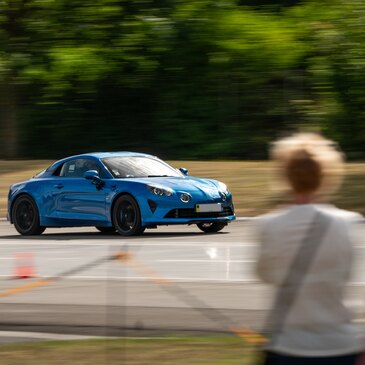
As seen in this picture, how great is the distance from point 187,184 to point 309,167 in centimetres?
1400

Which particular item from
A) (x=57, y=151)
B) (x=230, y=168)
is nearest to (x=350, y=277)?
(x=230, y=168)

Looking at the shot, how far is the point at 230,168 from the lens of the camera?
A: 27719 mm

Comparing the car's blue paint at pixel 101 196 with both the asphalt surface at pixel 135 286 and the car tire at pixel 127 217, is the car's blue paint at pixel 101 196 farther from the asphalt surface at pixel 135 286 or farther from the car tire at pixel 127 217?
the asphalt surface at pixel 135 286

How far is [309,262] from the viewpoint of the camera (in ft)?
14.6

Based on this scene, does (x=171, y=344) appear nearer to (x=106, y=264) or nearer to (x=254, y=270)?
(x=254, y=270)

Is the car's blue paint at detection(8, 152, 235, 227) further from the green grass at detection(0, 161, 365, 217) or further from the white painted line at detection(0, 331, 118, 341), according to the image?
the white painted line at detection(0, 331, 118, 341)

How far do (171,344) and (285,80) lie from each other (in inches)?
923

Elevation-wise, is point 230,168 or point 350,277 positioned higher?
point 350,277

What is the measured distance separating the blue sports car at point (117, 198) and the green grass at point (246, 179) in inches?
83.3

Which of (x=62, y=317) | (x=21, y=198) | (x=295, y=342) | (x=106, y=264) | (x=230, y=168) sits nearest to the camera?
(x=295, y=342)

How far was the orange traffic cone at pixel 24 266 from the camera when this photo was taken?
13.6 metres

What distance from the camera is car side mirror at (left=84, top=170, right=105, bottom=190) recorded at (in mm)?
18781

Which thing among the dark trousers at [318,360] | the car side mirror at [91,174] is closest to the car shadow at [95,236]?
the car side mirror at [91,174]

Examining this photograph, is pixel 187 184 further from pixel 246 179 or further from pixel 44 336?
pixel 44 336
